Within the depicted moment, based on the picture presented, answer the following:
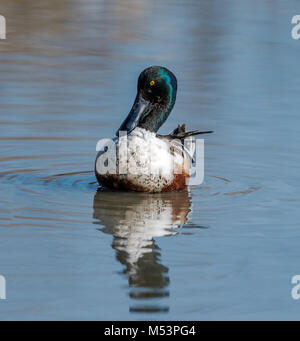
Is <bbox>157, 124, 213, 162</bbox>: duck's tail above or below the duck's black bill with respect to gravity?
below

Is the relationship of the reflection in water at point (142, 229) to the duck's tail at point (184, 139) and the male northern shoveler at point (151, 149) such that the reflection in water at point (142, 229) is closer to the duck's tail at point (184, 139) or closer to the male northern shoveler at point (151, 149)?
the male northern shoveler at point (151, 149)

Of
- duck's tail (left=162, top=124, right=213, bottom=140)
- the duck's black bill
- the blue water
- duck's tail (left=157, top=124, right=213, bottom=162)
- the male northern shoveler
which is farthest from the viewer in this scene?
duck's tail (left=162, top=124, right=213, bottom=140)

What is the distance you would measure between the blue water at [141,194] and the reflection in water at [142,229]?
0.02 m

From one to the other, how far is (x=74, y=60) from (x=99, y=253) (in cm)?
863

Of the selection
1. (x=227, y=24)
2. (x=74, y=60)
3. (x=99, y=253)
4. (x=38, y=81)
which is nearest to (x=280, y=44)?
(x=227, y=24)

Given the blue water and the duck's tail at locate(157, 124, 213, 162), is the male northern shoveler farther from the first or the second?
the blue water

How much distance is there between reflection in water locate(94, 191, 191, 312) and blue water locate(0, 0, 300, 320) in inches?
0.7

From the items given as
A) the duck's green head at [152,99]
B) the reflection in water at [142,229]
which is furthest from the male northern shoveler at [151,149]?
the reflection in water at [142,229]

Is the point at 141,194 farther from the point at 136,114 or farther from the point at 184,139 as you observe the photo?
the point at 184,139

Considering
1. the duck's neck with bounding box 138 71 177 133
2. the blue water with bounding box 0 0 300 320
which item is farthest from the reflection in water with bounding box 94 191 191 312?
the duck's neck with bounding box 138 71 177 133

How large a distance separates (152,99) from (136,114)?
0.27m

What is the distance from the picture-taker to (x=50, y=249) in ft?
21.9

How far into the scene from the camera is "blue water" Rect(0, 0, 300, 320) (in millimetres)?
5887

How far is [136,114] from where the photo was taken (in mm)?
8828
